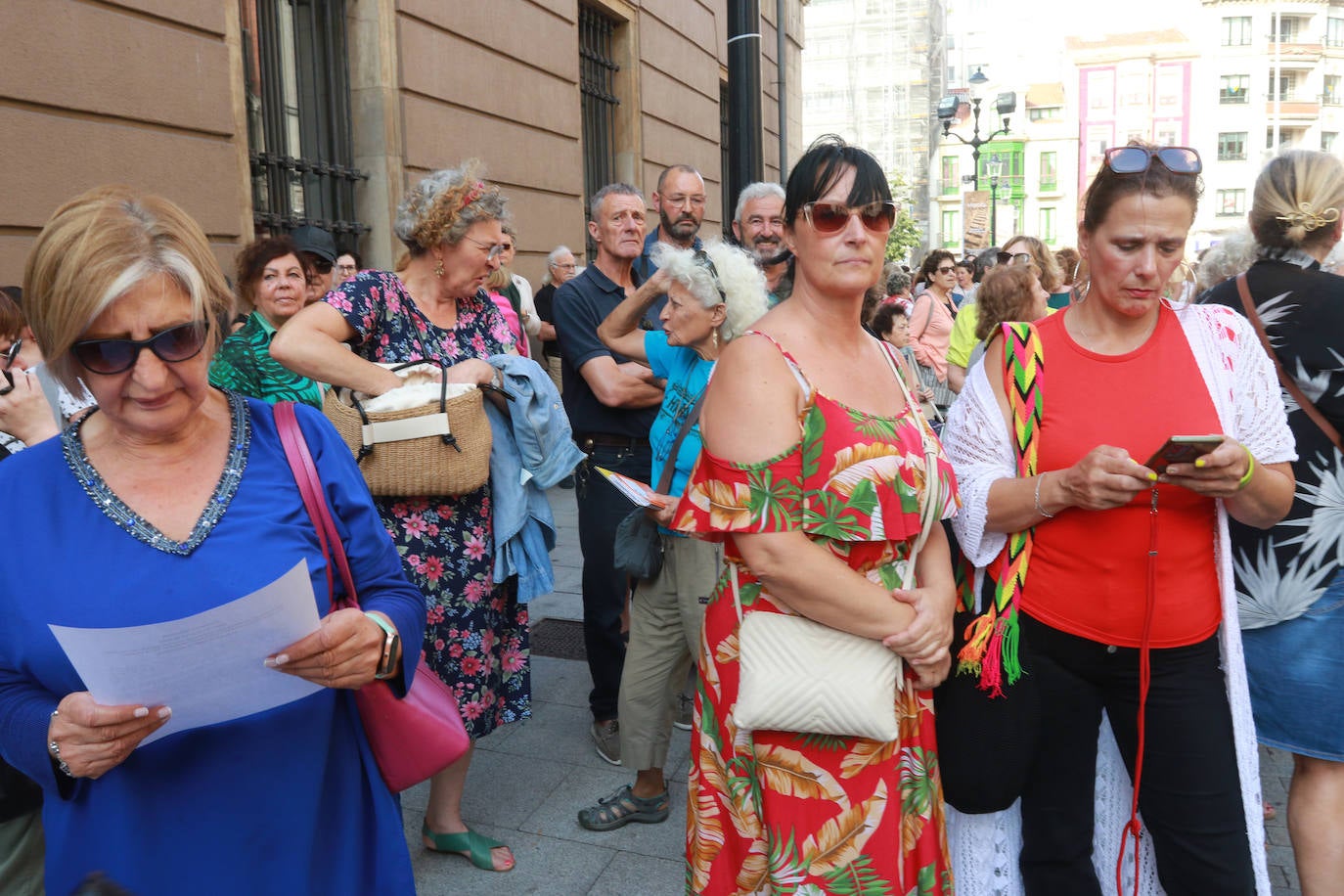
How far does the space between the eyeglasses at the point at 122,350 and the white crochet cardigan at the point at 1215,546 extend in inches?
67.9

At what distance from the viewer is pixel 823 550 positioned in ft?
6.54

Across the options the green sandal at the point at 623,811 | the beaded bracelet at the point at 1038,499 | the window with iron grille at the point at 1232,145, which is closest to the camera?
the beaded bracelet at the point at 1038,499

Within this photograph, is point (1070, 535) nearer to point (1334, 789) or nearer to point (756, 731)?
point (756, 731)

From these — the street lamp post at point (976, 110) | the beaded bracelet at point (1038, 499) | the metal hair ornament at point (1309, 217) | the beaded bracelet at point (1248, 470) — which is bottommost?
the beaded bracelet at point (1038, 499)

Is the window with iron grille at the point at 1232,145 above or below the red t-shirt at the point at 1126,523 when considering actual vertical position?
above

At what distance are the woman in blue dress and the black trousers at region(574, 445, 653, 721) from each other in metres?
2.25

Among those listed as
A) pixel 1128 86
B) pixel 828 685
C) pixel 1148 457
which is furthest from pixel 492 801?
pixel 1128 86

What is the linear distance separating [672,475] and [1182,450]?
1578mm

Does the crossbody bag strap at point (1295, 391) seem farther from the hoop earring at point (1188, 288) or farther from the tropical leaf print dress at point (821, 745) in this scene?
the hoop earring at point (1188, 288)

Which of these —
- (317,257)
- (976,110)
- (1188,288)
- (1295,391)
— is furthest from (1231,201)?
(1295,391)

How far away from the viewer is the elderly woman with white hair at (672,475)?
10.1 ft

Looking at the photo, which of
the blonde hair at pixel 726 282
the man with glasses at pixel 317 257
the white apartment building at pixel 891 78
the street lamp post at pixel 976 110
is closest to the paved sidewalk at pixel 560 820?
the blonde hair at pixel 726 282

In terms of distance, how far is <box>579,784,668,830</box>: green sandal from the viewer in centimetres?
344

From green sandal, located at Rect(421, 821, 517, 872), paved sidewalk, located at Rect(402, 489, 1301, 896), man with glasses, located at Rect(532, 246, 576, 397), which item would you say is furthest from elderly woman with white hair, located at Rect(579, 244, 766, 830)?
man with glasses, located at Rect(532, 246, 576, 397)
